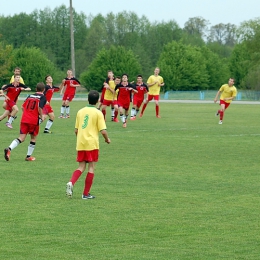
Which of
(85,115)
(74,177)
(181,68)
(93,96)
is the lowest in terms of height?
(74,177)

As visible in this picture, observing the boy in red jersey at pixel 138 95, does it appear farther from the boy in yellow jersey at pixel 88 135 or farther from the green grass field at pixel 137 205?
the boy in yellow jersey at pixel 88 135

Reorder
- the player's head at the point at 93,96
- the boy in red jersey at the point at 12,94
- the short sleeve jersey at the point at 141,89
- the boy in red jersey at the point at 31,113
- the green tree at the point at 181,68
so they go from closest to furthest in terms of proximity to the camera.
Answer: the player's head at the point at 93,96
the boy in red jersey at the point at 31,113
the boy in red jersey at the point at 12,94
the short sleeve jersey at the point at 141,89
the green tree at the point at 181,68

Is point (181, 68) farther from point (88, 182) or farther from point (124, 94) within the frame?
point (88, 182)

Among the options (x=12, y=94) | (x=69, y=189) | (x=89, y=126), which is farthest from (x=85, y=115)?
(x=12, y=94)

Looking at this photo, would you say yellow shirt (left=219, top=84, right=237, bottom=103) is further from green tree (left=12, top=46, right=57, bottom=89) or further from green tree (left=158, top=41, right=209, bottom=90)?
green tree (left=12, top=46, right=57, bottom=89)

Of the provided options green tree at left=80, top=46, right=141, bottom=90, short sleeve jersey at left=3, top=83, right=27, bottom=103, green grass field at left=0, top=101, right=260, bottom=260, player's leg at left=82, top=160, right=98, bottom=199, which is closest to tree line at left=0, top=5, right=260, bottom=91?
green tree at left=80, top=46, right=141, bottom=90

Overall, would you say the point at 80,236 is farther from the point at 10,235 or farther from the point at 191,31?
the point at 191,31

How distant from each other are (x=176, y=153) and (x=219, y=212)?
8.15 m

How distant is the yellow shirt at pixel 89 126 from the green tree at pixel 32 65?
8000 cm

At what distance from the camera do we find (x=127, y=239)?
8.27 meters

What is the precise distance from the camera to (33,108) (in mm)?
15930

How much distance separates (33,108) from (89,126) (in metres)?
5.17

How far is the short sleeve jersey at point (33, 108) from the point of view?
15852mm

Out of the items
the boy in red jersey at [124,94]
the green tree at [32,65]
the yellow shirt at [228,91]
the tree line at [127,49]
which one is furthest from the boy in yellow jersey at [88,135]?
the green tree at [32,65]
